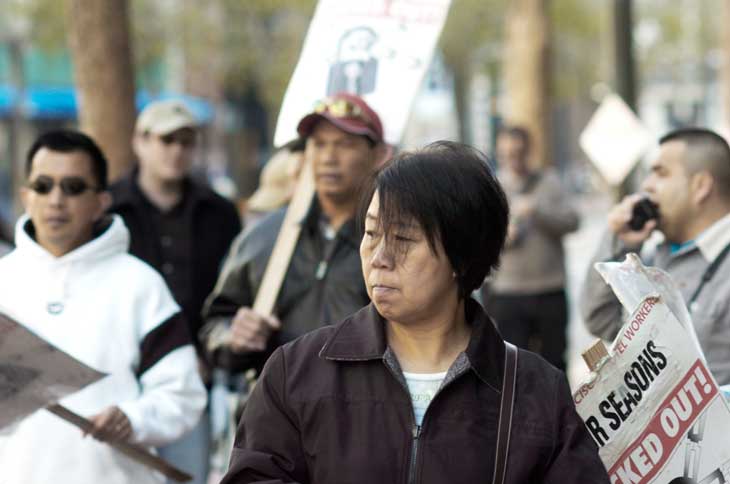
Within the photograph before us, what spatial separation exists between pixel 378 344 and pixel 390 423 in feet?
0.60

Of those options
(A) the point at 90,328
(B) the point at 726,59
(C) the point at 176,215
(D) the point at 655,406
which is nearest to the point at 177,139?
(C) the point at 176,215

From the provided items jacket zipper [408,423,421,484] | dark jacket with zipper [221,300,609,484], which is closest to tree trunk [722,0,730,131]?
dark jacket with zipper [221,300,609,484]

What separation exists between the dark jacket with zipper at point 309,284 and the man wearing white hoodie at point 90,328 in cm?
40

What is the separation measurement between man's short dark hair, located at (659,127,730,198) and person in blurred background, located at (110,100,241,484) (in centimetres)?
255

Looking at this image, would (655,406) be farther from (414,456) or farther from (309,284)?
(309,284)

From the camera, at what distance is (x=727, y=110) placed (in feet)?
50.6

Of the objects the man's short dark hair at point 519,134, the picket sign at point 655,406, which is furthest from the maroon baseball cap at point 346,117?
the man's short dark hair at point 519,134

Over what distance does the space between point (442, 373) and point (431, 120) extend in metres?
40.3

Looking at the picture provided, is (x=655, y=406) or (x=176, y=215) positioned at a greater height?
(x=655, y=406)

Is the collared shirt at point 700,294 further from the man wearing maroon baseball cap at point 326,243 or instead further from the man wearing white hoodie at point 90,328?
the man wearing white hoodie at point 90,328

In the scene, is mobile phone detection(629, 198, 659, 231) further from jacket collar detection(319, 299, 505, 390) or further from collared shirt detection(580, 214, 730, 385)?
jacket collar detection(319, 299, 505, 390)

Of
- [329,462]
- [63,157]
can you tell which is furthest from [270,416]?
[63,157]

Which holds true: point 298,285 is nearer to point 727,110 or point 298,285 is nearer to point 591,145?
point 591,145

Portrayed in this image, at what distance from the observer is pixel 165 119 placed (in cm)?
705
